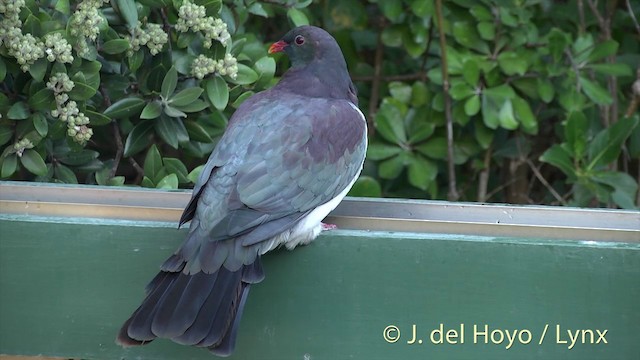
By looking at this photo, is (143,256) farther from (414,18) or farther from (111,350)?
(414,18)

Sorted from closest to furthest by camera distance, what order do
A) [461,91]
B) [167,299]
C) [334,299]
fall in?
[167,299] < [334,299] < [461,91]

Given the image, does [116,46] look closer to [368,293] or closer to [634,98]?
[368,293]

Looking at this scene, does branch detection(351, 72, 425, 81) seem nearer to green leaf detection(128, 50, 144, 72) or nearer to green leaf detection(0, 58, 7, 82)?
green leaf detection(128, 50, 144, 72)

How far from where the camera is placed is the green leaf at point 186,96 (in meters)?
2.97

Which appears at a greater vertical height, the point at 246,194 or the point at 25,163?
the point at 246,194

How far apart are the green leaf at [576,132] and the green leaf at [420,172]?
560mm

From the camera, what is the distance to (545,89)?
397cm

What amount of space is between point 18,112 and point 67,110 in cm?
17

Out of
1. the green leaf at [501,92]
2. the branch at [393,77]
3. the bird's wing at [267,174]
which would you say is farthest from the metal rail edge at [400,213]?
the branch at [393,77]

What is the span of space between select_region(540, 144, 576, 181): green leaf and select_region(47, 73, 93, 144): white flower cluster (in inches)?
73.5

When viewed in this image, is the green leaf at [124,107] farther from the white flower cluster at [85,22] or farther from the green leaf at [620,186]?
the green leaf at [620,186]

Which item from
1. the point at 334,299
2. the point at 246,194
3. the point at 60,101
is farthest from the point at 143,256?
the point at 60,101

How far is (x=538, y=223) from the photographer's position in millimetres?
2441

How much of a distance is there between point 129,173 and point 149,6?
4.85 ft
